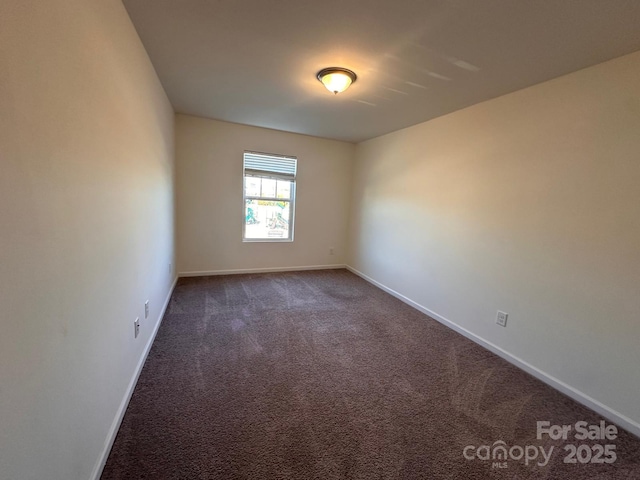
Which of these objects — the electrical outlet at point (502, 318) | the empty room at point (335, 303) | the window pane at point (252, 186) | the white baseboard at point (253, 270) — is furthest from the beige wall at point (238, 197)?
the electrical outlet at point (502, 318)

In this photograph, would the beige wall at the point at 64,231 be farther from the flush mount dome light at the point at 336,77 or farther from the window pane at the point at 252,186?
the window pane at the point at 252,186

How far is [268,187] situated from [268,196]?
0.49 ft

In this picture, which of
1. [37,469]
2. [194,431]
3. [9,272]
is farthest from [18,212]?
[194,431]

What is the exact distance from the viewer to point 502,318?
8.26 feet

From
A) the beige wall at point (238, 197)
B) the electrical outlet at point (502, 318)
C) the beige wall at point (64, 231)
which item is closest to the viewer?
the beige wall at point (64, 231)

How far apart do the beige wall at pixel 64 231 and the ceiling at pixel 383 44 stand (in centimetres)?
48

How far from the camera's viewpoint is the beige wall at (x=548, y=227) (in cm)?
179

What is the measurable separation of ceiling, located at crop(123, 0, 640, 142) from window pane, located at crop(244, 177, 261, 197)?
1.65 meters

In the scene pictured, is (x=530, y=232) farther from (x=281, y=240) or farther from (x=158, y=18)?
(x=281, y=240)

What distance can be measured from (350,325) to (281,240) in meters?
2.26

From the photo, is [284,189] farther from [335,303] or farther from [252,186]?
[335,303]

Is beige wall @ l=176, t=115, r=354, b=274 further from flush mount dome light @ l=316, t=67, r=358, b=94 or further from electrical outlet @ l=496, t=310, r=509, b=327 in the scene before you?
electrical outlet @ l=496, t=310, r=509, b=327

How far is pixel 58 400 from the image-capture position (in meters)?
0.95

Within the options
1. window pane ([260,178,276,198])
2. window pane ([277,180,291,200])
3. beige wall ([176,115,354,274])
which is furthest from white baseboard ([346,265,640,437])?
window pane ([260,178,276,198])
